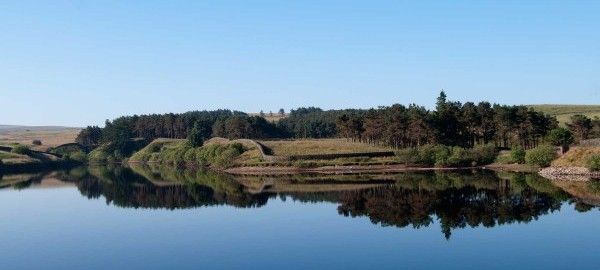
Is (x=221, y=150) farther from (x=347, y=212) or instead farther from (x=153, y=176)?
(x=347, y=212)

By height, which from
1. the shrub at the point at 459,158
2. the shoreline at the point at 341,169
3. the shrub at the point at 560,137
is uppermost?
the shrub at the point at 560,137

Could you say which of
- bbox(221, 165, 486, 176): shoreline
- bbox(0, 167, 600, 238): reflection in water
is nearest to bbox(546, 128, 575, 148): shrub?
bbox(221, 165, 486, 176): shoreline

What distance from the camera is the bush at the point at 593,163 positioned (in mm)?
115606

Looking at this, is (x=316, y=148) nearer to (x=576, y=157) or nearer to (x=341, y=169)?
(x=341, y=169)

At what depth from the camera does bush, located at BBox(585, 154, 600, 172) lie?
11561cm

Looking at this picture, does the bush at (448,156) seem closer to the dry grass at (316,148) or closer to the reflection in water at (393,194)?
the reflection in water at (393,194)

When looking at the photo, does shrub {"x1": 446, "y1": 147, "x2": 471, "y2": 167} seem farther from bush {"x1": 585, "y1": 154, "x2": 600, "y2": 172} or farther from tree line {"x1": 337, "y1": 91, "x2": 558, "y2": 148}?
bush {"x1": 585, "y1": 154, "x2": 600, "y2": 172}

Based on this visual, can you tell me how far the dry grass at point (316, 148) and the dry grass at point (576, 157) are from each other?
156ft

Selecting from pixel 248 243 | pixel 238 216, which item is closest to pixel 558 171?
pixel 238 216

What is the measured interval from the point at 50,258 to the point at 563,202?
65930 mm

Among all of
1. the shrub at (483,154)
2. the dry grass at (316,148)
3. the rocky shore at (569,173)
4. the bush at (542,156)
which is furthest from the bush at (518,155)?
the dry grass at (316,148)

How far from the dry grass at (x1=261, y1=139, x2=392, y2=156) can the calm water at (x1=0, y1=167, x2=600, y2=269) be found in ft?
111

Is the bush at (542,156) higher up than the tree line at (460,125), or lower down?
lower down

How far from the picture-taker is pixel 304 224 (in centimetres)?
7331
